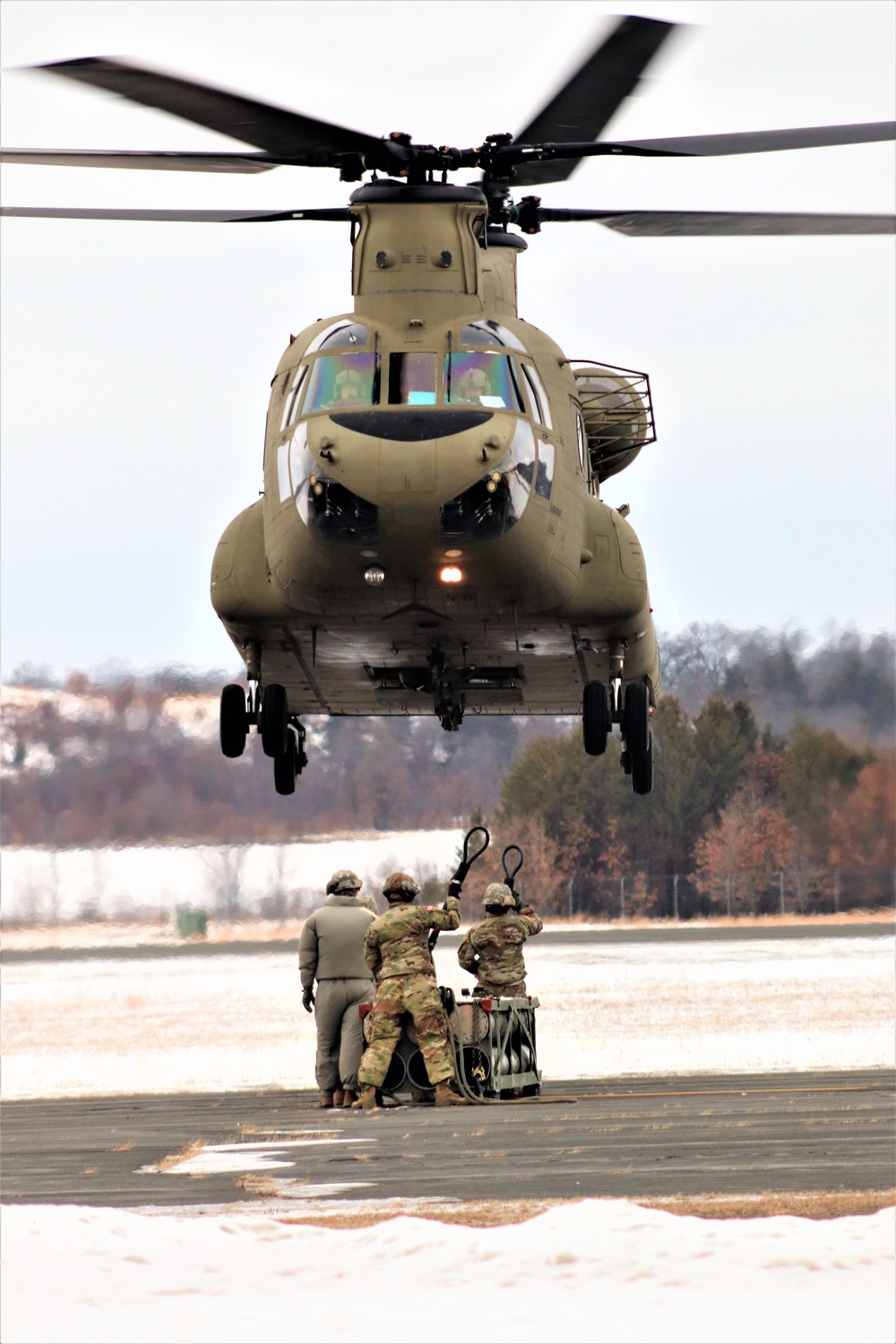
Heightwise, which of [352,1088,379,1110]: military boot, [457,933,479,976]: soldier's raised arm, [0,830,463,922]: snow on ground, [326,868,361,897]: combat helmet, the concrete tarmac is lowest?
the concrete tarmac

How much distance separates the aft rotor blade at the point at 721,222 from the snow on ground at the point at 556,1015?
25.0 ft

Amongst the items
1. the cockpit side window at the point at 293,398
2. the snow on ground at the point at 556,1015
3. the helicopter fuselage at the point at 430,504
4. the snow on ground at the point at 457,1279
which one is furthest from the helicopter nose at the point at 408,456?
the snow on ground at the point at 556,1015

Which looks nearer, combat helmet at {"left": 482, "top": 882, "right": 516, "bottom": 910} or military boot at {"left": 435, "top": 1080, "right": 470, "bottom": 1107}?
military boot at {"left": 435, "top": 1080, "right": 470, "bottom": 1107}

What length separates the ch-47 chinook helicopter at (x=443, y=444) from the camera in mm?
13812

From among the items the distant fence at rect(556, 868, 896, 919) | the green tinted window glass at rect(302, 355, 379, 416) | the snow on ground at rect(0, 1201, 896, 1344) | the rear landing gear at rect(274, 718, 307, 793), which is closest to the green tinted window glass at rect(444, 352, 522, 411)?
the green tinted window glass at rect(302, 355, 379, 416)

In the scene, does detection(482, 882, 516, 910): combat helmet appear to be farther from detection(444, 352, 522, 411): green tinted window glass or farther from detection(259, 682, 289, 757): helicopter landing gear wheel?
detection(444, 352, 522, 411): green tinted window glass

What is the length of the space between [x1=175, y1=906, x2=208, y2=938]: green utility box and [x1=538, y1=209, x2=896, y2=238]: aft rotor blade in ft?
61.2

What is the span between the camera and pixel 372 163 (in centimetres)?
1583

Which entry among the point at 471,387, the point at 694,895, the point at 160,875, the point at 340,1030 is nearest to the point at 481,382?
the point at 471,387

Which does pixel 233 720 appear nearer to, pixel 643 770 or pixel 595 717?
pixel 595 717

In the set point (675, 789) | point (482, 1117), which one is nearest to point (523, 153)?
point (482, 1117)

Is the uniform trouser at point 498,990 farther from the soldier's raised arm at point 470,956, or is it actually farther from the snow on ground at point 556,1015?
the snow on ground at point 556,1015

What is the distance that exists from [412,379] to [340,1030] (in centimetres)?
506

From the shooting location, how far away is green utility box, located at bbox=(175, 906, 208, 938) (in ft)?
108
